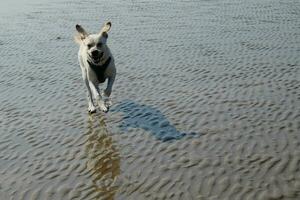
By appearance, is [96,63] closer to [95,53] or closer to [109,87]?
[95,53]

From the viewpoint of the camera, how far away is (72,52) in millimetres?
18188

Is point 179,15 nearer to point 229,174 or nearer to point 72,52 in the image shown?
point 72,52

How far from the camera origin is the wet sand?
26.9 ft

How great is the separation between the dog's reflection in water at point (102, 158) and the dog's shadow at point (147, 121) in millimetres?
564

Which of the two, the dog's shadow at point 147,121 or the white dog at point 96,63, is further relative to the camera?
the white dog at point 96,63

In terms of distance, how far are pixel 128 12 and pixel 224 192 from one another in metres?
19.1

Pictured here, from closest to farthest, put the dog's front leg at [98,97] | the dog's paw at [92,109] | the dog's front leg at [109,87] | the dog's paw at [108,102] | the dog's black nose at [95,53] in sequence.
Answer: the dog's black nose at [95,53] < the dog's front leg at [98,97] < the dog's front leg at [109,87] < the dog's paw at [92,109] < the dog's paw at [108,102]

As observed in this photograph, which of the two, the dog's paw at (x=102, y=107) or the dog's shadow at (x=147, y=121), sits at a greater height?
the dog's paw at (x=102, y=107)

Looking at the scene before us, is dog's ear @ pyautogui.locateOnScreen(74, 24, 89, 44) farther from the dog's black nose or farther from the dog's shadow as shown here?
the dog's shadow

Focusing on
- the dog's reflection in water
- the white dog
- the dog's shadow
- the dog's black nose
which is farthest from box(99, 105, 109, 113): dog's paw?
the dog's black nose

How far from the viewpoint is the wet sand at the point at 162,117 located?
8203mm

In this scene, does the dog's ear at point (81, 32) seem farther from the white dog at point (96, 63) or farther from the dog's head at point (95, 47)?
the dog's head at point (95, 47)

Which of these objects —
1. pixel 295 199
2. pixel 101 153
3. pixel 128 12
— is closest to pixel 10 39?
pixel 128 12

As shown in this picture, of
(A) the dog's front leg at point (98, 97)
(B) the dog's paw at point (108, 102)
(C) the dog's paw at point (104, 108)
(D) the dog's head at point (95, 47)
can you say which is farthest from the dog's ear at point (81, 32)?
(C) the dog's paw at point (104, 108)
